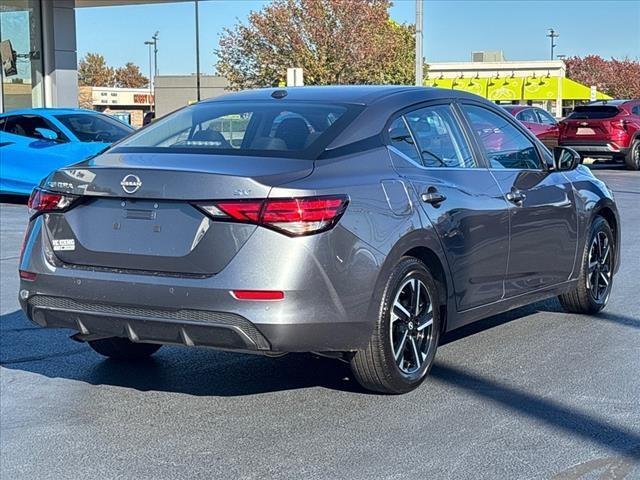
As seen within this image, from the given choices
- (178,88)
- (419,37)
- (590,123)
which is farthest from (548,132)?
(178,88)

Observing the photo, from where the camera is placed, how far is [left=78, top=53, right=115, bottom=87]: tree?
104325 millimetres

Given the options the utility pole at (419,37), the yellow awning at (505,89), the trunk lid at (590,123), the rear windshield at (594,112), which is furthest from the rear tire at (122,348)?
the yellow awning at (505,89)

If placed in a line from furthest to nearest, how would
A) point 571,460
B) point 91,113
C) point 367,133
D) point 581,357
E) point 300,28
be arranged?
point 300,28 < point 91,113 < point 581,357 < point 367,133 < point 571,460

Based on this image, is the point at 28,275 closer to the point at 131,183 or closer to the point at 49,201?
the point at 49,201

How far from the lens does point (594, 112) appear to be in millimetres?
24578

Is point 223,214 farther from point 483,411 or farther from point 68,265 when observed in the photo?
point 483,411

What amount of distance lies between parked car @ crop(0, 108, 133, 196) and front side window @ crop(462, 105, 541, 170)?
9443 mm

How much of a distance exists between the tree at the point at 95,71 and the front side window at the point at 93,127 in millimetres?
89926

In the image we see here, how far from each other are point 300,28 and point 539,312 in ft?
132

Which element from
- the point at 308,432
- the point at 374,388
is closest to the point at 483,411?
the point at 374,388

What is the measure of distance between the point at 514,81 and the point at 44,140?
46259 mm

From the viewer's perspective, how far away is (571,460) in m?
4.35

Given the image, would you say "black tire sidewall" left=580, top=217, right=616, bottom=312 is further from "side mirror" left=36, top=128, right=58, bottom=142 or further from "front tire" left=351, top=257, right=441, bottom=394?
"side mirror" left=36, top=128, right=58, bottom=142

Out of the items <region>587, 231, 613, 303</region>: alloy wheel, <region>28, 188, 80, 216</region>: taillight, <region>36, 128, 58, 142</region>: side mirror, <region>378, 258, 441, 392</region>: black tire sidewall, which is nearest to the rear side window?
<region>378, 258, 441, 392</region>: black tire sidewall
